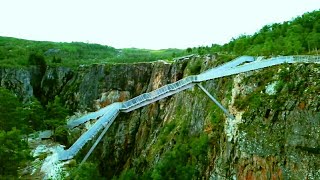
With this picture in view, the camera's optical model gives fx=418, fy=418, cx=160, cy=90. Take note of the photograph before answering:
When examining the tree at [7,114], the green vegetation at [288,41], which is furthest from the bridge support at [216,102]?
the tree at [7,114]

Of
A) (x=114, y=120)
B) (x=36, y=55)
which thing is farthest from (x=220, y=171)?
(x=36, y=55)

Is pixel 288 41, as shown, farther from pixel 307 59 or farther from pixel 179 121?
pixel 179 121

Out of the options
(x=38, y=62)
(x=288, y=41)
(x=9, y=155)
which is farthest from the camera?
(x=38, y=62)

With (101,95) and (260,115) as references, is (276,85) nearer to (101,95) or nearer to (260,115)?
(260,115)

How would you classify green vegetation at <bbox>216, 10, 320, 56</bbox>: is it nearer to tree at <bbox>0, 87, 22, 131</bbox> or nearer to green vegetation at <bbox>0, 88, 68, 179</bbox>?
green vegetation at <bbox>0, 88, 68, 179</bbox>

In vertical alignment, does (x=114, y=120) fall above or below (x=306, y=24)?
below

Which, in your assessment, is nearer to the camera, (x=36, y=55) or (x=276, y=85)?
(x=276, y=85)

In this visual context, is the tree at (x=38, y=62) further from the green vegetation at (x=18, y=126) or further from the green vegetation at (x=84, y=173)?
the green vegetation at (x=84, y=173)

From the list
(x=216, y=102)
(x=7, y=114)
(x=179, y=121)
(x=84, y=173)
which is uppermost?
(x=216, y=102)

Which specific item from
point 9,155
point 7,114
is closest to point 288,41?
point 7,114
